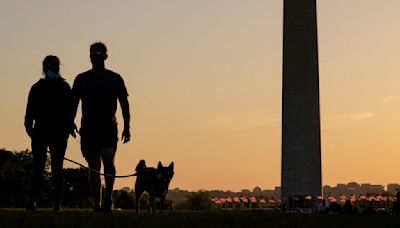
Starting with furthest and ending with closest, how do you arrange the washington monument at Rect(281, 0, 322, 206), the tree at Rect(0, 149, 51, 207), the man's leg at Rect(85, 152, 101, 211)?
the tree at Rect(0, 149, 51, 207)
the washington monument at Rect(281, 0, 322, 206)
the man's leg at Rect(85, 152, 101, 211)

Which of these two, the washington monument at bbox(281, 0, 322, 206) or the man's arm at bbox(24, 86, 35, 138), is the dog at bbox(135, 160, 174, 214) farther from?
the washington monument at bbox(281, 0, 322, 206)

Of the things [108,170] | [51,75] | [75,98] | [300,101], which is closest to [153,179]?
[108,170]

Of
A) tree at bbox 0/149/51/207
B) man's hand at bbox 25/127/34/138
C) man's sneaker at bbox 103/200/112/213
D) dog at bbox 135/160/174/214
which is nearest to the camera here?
man's hand at bbox 25/127/34/138

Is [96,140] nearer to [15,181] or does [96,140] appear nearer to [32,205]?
[32,205]

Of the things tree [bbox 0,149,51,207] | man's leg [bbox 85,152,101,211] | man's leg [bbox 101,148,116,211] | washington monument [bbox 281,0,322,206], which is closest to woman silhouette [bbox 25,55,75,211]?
man's leg [bbox 85,152,101,211]

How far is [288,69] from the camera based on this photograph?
6122cm

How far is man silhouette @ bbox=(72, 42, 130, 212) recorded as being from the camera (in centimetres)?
1329

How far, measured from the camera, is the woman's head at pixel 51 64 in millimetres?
13195

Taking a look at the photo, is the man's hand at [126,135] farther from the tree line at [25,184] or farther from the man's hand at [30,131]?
the tree line at [25,184]

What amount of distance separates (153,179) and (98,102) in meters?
1.78

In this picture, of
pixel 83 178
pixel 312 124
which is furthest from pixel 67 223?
pixel 83 178

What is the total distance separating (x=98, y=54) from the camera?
13.4 meters

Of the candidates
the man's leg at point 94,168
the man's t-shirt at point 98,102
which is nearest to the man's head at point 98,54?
the man's t-shirt at point 98,102

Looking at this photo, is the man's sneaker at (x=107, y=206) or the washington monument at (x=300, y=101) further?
the washington monument at (x=300, y=101)
